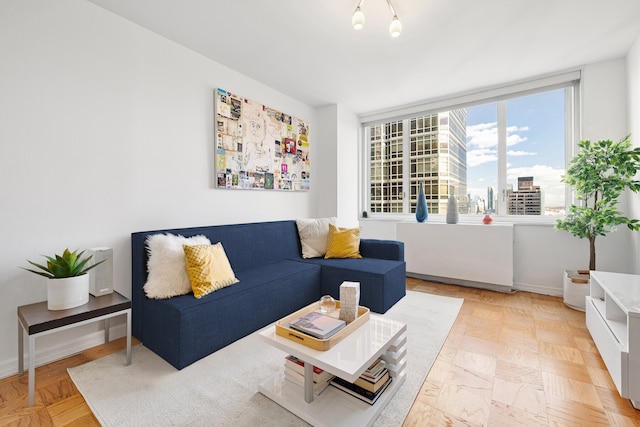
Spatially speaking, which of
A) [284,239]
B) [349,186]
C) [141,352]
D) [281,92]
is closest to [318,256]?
[284,239]

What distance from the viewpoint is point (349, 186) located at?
445 cm

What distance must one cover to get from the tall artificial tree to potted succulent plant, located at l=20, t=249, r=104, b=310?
4.04 meters

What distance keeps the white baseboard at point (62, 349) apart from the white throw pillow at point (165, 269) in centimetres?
59

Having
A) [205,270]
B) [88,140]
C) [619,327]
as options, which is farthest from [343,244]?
[88,140]

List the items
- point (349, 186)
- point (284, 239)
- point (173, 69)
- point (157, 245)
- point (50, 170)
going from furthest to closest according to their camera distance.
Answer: point (349, 186), point (284, 239), point (173, 69), point (157, 245), point (50, 170)

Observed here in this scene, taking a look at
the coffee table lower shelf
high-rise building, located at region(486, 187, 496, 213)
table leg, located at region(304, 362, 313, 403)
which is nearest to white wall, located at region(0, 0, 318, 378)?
the coffee table lower shelf

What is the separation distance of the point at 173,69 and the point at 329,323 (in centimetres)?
256

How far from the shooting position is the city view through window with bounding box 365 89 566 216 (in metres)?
3.34

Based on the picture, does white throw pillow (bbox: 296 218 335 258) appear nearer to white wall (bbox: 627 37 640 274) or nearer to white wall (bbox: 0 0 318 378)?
white wall (bbox: 0 0 318 378)

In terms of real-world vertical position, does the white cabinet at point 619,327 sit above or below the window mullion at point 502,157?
→ below

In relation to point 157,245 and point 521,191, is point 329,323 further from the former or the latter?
point 521,191

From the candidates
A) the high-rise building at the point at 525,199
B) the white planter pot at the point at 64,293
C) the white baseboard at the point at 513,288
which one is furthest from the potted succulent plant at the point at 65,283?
the high-rise building at the point at 525,199

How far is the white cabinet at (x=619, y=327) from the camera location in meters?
1.38

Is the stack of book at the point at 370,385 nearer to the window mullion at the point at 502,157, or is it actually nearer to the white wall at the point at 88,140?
the white wall at the point at 88,140
